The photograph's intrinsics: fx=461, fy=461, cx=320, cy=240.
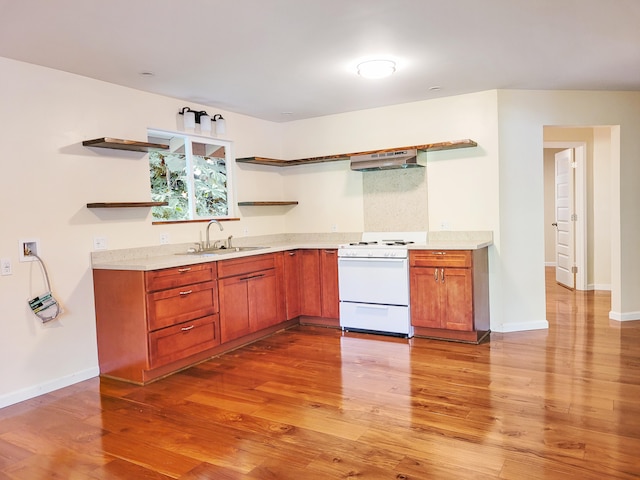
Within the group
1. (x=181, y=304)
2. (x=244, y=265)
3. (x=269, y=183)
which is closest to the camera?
(x=181, y=304)

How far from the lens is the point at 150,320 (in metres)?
3.40

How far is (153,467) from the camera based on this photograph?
7.46 feet

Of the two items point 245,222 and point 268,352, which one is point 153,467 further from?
point 245,222

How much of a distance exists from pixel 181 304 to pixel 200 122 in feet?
6.18

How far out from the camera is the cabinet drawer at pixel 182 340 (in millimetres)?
3449

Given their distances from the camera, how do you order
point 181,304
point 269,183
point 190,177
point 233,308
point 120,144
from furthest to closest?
1. point 269,183
2. point 190,177
3. point 233,308
4. point 181,304
5. point 120,144

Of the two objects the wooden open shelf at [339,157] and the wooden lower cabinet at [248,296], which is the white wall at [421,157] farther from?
the wooden lower cabinet at [248,296]

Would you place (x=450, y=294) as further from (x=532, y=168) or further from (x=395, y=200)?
(x=532, y=168)

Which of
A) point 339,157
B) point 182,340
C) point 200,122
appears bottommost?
point 182,340

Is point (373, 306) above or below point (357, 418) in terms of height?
above

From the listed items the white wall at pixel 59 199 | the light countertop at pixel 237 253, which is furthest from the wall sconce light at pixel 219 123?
the light countertop at pixel 237 253

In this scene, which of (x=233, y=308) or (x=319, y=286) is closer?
(x=233, y=308)

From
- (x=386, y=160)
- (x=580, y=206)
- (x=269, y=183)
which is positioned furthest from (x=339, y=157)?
(x=580, y=206)

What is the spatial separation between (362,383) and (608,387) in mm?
1623
